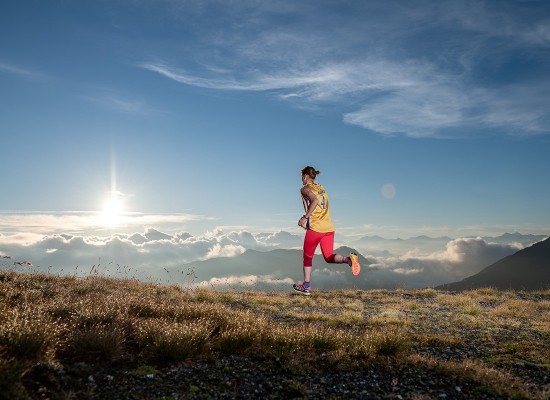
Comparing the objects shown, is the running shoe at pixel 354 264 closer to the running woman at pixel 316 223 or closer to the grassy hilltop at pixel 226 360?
the running woman at pixel 316 223

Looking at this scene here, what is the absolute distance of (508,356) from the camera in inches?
302

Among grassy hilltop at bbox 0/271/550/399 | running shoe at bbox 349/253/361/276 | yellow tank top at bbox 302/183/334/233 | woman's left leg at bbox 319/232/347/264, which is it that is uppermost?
yellow tank top at bbox 302/183/334/233

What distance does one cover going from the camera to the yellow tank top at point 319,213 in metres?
11.7

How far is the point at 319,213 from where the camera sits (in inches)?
469

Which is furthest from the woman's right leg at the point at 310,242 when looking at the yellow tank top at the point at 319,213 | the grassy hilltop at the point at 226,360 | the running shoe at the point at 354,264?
the grassy hilltop at the point at 226,360

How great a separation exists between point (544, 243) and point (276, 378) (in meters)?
230

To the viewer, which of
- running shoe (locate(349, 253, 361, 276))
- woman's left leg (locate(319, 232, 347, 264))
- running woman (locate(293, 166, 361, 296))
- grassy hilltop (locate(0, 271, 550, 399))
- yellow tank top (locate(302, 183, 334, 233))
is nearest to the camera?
grassy hilltop (locate(0, 271, 550, 399))

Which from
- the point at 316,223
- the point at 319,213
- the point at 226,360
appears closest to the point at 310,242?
the point at 316,223

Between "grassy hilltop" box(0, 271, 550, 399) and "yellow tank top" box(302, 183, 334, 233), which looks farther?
"yellow tank top" box(302, 183, 334, 233)

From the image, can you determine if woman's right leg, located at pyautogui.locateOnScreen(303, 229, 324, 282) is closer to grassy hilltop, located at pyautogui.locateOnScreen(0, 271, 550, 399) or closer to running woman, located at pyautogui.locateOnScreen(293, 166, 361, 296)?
running woman, located at pyautogui.locateOnScreen(293, 166, 361, 296)

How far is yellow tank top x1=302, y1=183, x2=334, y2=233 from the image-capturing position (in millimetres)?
11664

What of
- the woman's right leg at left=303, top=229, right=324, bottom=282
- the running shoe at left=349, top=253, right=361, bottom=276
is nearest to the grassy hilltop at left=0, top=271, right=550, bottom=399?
the running shoe at left=349, top=253, right=361, bottom=276

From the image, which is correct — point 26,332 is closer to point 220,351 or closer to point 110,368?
point 110,368

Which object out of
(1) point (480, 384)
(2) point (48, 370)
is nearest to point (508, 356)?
(1) point (480, 384)
